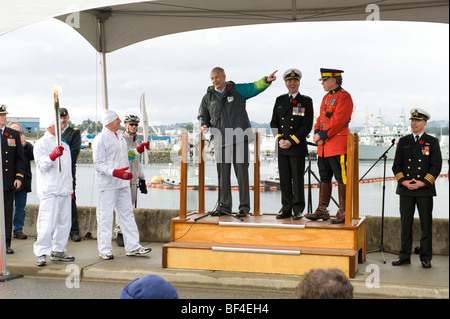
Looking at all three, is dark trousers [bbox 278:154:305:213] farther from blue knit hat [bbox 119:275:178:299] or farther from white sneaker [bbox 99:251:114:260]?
blue knit hat [bbox 119:275:178:299]

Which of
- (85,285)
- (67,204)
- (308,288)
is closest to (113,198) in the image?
(67,204)

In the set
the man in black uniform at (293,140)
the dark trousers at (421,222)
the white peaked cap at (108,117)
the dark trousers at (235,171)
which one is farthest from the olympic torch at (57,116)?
the dark trousers at (421,222)

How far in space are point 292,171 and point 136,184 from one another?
8.19ft

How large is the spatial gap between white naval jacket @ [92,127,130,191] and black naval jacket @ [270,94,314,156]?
2.06 meters

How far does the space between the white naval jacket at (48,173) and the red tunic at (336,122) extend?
324 cm

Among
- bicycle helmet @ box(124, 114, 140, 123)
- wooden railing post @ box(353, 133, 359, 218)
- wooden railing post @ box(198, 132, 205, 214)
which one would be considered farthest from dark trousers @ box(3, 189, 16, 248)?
wooden railing post @ box(353, 133, 359, 218)

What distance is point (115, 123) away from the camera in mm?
7363

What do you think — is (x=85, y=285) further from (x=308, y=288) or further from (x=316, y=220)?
(x=308, y=288)

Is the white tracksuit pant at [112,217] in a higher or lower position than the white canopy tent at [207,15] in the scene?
lower

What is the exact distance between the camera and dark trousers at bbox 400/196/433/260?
660 centimetres

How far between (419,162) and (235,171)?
7.25 feet

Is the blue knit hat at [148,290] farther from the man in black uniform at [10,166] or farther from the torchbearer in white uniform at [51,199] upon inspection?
the man in black uniform at [10,166]

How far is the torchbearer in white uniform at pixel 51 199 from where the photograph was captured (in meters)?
7.07

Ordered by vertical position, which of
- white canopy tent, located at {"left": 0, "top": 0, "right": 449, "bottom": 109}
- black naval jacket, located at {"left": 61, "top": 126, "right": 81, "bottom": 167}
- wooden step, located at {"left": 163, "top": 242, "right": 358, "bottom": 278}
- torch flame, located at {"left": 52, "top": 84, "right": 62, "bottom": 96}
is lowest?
wooden step, located at {"left": 163, "top": 242, "right": 358, "bottom": 278}
